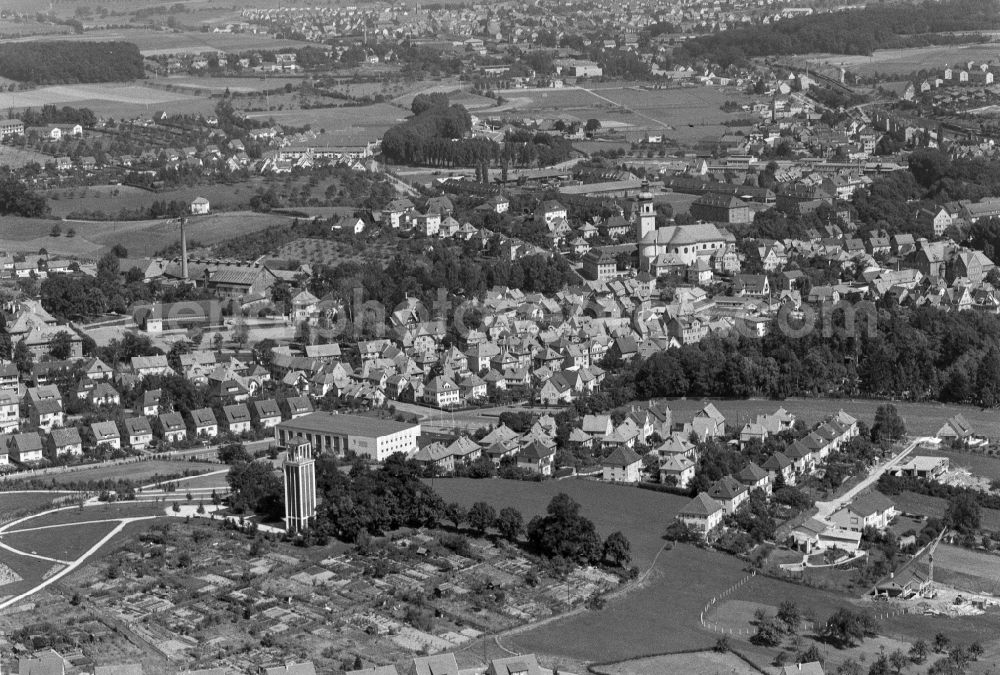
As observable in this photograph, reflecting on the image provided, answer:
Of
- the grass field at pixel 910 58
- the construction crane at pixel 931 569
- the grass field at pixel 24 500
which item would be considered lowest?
the grass field at pixel 24 500

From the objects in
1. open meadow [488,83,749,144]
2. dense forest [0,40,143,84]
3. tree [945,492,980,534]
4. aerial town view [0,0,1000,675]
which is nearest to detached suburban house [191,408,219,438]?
aerial town view [0,0,1000,675]

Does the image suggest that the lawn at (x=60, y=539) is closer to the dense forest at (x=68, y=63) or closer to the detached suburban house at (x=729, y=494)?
the detached suburban house at (x=729, y=494)

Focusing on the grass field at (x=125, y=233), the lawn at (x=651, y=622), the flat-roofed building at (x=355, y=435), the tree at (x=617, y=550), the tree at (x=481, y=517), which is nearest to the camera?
the lawn at (x=651, y=622)

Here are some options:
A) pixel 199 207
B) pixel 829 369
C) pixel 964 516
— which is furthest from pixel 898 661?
pixel 199 207

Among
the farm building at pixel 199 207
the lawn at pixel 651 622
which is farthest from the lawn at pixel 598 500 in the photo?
the farm building at pixel 199 207

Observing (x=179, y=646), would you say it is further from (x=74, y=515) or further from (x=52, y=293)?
(x=52, y=293)

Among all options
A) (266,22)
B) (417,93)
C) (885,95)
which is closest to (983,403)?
(885,95)

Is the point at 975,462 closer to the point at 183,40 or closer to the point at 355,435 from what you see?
the point at 355,435
